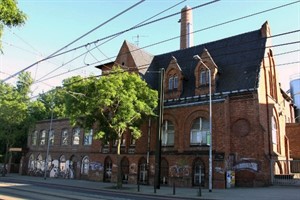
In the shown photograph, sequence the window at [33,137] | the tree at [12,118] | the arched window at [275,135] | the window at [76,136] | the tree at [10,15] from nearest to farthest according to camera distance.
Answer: the tree at [10,15] < the arched window at [275,135] < the window at [76,136] < the tree at [12,118] < the window at [33,137]

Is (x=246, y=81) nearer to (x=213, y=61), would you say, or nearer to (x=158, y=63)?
(x=213, y=61)

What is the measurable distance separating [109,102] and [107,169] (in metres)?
13.2

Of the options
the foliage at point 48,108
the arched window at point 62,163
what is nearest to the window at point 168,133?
the arched window at point 62,163

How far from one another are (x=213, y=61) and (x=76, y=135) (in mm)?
20548

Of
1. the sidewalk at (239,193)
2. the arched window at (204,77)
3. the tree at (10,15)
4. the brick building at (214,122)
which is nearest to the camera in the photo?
the tree at (10,15)

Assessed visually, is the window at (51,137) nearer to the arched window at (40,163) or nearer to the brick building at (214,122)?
the arched window at (40,163)

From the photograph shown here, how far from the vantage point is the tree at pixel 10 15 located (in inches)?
338

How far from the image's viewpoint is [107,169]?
3516cm

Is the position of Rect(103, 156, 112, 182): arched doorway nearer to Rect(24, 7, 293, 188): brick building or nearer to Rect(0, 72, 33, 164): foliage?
Rect(24, 7, 293, 188): brick building

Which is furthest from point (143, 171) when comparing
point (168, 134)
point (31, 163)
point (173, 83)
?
point (31, 163)

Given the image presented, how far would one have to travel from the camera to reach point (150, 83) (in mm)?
34812

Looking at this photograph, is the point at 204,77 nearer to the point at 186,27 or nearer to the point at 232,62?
the point at 232,62

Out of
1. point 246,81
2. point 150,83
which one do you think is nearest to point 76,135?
point 150,83

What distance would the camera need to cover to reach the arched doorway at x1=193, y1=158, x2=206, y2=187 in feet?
90.0
